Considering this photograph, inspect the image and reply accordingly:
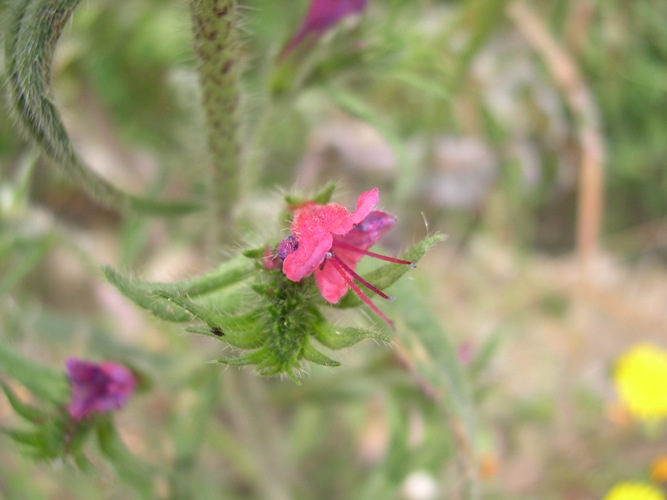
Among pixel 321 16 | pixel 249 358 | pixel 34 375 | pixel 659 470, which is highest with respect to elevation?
pixel 321 16

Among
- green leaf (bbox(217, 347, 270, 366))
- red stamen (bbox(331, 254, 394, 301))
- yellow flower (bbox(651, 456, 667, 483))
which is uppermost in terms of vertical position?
yellow flower (bbox(651, 456, 667, 483))

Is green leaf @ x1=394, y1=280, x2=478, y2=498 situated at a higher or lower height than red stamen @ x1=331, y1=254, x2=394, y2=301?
higher

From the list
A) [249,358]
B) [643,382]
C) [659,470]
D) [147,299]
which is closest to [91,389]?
[147,299]

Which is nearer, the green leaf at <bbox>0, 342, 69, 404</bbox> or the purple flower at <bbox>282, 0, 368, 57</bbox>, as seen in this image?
the green leaf at <bbox>0, 342, 69, 404</bbox>

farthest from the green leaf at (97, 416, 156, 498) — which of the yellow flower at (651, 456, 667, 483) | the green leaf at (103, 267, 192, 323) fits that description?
the yellow flower at (651, 456, 667, 483)

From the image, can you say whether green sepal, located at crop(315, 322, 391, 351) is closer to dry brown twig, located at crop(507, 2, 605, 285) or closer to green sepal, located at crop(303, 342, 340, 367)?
green sepal, located at crop(303, 342, 340, 367)

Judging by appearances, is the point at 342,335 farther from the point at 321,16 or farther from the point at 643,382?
the point at 643,382

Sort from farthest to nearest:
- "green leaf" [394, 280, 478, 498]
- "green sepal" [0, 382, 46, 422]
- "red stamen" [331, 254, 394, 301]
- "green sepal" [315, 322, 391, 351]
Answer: "green leaf" [394, 280, 478, 498], "green sepal" [0, 382, 46, 422], "red stamen" [331, 254, 394, 301], "green sepal" [315, 322, 391, 351]
